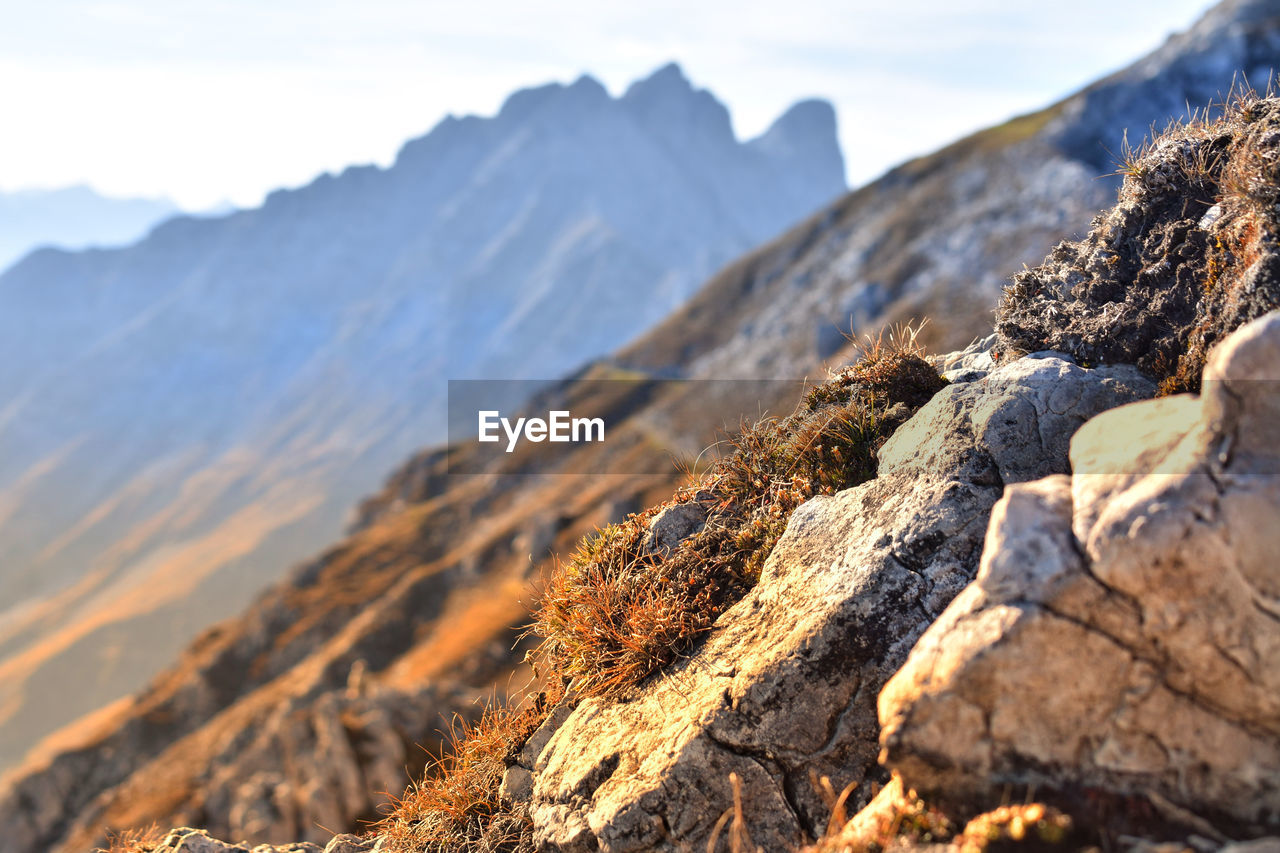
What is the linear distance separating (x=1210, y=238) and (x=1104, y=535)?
3.61 meters

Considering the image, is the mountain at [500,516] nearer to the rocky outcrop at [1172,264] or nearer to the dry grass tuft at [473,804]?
the dry grass tuft at [473,804]

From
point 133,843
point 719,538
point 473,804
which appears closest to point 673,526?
point 719,538

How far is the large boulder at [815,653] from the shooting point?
5676 mm

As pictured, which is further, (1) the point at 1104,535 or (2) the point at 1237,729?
(1) the point at 1104,535

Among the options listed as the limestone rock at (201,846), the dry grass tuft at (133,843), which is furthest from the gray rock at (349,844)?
the dry grass tuft at (133,843)

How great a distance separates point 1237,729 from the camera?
397cm

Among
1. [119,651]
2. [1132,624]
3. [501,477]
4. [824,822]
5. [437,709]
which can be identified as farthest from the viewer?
[119,651]

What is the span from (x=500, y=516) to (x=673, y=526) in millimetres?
88908

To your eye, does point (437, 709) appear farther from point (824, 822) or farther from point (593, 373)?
point (593, 373)

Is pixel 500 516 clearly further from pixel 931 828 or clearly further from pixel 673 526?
pixel 931 828

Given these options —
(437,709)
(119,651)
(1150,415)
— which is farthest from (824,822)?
(119,651)

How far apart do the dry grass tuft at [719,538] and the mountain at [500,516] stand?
20225 millimetres

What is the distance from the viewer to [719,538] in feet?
26.3

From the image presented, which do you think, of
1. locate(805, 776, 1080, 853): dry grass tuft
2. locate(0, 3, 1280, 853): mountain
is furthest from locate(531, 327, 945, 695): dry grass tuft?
locate(0, 3, 1280, 853): mountain
